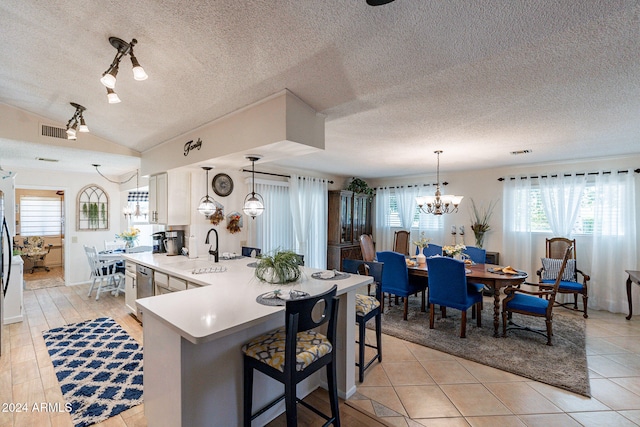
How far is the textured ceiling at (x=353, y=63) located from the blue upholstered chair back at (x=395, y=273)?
1.64 metres

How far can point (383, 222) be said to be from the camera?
680cm

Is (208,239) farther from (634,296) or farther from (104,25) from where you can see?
(634,296)

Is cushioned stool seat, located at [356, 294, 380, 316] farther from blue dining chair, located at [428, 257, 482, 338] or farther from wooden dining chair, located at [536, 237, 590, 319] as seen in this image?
wooden dining chair, located at [536, 237, 590, 319]

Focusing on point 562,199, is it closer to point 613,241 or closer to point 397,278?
point 613,241

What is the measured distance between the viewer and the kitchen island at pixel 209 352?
1.53 meters

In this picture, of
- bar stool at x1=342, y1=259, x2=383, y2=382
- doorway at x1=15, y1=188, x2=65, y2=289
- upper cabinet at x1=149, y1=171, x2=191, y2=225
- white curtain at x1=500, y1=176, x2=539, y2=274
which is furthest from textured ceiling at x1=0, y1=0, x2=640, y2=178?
doorway at x1=15, y1=188, x2=65, y2=289

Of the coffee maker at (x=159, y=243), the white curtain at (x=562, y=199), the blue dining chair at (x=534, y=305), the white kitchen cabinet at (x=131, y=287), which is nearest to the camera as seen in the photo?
the blue dining chair at (x=534, y=305)

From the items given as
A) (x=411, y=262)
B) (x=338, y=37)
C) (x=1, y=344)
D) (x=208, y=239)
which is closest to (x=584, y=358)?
(x=411, y=262)

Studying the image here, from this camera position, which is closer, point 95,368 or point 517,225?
point 95,368

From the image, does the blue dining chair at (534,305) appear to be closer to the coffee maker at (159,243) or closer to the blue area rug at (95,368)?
the blue area rug at (95,368)

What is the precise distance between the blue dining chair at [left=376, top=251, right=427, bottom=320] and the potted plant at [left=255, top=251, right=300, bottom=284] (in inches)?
71.5

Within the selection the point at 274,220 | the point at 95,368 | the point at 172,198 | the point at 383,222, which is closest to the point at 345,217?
the point at 383,222

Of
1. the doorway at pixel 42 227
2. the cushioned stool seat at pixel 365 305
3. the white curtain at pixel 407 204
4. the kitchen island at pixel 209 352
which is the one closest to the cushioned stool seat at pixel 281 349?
the kitchen island at pixel 209 352

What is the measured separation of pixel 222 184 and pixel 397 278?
288 centimetres
